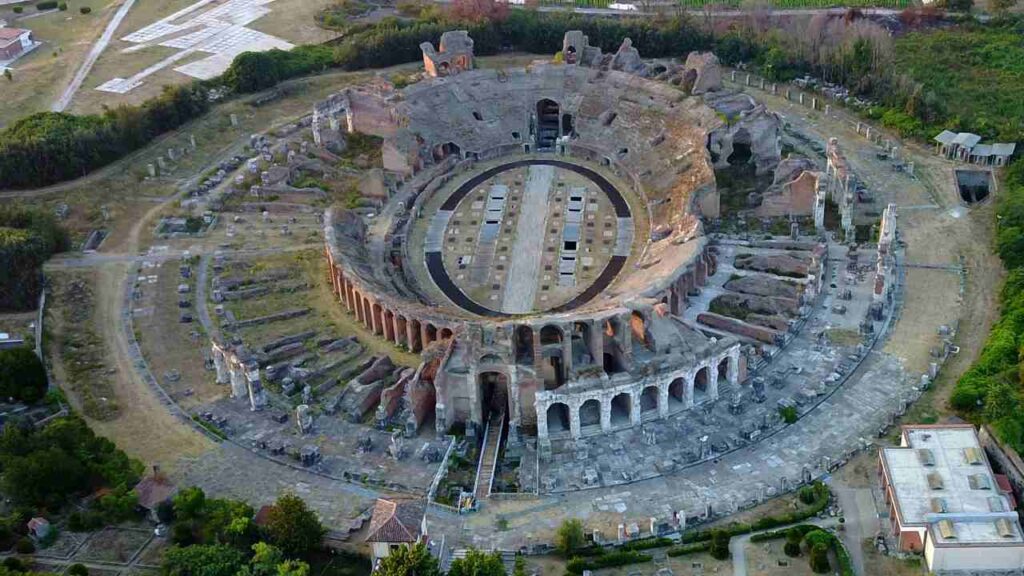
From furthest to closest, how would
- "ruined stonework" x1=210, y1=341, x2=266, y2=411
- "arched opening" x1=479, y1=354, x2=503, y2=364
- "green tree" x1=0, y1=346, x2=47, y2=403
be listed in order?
"ruined stonework" x1=210, y1=341, x2=266, y2=411
"green tree" x1=0, y1=346, x2=47, y2=403
"arched opening" x1=479, y1=354, x2=503, y2=364

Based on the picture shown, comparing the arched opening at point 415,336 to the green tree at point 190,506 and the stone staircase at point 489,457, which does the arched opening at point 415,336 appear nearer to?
the stone staircase at point 489,457

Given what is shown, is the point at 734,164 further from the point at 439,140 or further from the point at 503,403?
the point at 503,403

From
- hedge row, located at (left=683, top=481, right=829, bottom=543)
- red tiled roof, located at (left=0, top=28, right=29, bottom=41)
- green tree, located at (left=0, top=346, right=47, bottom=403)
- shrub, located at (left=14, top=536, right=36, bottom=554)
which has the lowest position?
hedge row, located at (left=683, top=481, right=829, bottom=543)

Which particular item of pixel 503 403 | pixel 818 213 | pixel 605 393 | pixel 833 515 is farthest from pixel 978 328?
pixel 503 403

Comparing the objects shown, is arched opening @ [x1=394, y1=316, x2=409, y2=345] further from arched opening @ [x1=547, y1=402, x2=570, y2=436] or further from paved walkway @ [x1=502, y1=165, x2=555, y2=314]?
arched opening @ [x1=547, y1=402, x2=570, y2=436]

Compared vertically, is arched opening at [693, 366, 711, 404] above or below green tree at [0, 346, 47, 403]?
below

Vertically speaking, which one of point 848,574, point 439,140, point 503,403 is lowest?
point 848,574

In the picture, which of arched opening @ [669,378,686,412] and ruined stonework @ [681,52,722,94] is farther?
ruined stonework @ [681,52,722,94]

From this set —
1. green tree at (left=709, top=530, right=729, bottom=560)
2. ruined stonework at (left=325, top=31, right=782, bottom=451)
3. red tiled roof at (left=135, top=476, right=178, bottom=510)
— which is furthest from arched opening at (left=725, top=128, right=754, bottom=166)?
red tiled roof at (left=135, top=476, right=178, bottom=510)
